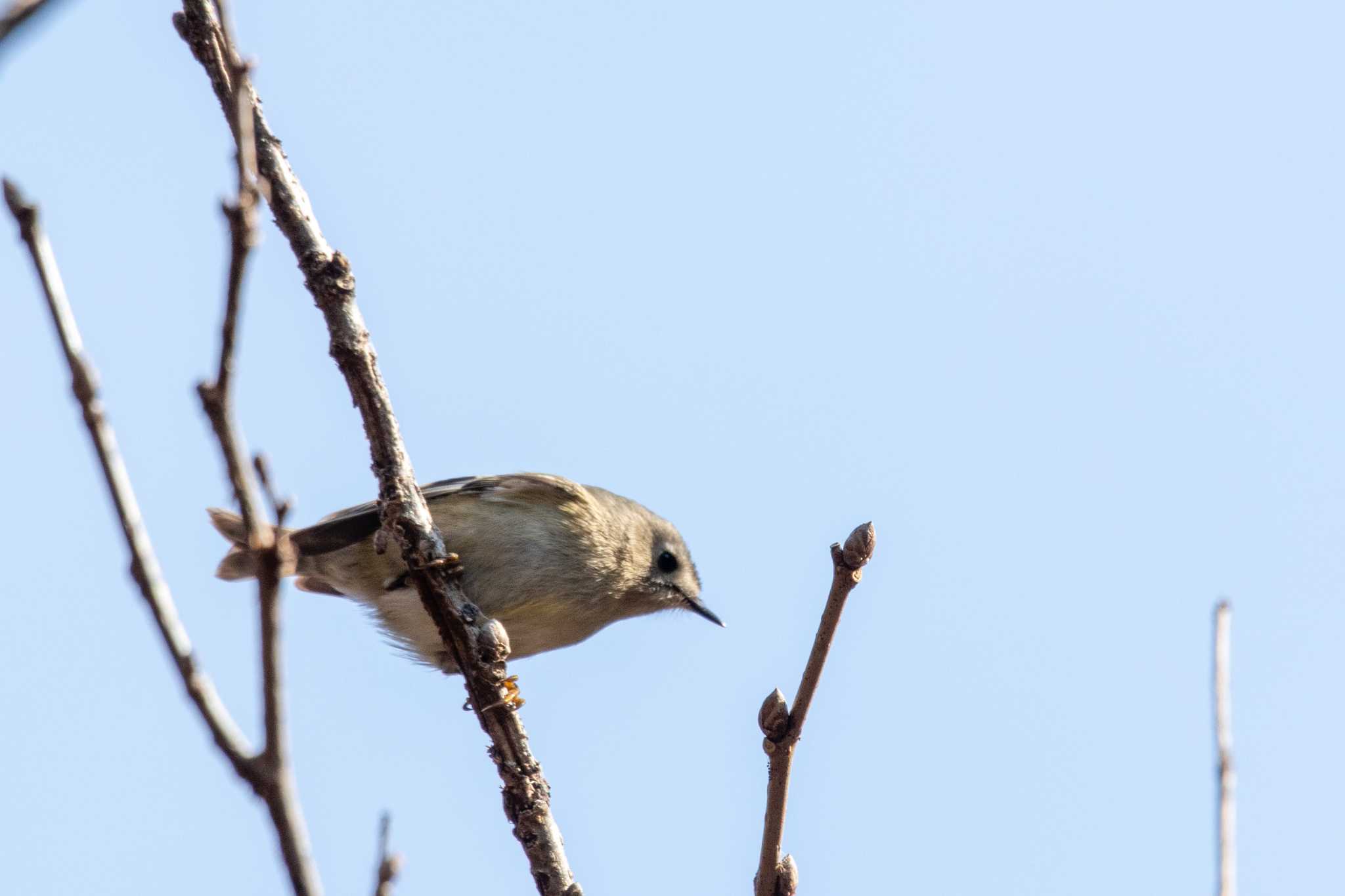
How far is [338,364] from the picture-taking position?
277 centimetres

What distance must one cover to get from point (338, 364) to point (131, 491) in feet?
5.89

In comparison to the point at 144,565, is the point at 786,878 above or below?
below

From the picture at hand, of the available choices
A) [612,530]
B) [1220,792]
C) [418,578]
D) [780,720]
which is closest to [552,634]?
[612,530]

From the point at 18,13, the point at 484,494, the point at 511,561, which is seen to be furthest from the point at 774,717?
the point at 484,494

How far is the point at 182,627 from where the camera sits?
1027mm

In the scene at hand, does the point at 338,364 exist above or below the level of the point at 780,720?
above

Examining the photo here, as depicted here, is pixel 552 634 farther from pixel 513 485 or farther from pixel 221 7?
pixel 221 7

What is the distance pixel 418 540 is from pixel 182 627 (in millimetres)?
1868

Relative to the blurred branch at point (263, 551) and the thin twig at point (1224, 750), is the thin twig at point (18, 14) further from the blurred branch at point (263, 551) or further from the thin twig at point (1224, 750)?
the thin twig at point (1224, 750)

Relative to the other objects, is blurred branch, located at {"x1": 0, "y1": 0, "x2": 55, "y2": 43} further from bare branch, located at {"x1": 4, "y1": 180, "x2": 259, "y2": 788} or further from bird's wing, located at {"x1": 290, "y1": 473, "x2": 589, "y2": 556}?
bird's wing, located at {"x1": 290, "y1": 473, "x2": 589, "y2": 556}

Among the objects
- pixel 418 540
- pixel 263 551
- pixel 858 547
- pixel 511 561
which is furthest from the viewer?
pixel 511 561

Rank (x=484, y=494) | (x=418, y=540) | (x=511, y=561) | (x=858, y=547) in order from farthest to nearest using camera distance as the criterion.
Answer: (x=484, y=494) → (x=511, y=561) → (x=418, y=540) → (x=858, y=547)

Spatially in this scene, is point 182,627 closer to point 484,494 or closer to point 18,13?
point 18,13

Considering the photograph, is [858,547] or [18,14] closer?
[18,14]
